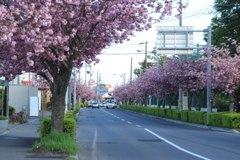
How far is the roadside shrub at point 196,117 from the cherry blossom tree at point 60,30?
17.3 metres

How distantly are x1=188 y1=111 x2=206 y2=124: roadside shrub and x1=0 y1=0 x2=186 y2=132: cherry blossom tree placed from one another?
17.3 m

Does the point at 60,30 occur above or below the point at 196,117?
above

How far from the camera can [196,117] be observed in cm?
3088

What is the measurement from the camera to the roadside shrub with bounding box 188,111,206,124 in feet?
97.6

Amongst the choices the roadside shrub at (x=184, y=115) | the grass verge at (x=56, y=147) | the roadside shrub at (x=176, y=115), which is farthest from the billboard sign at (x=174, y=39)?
the grass verge at (x=56, y=147)

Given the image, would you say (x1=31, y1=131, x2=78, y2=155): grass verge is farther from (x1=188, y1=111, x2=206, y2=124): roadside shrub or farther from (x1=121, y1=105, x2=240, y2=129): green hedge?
(x1=188, y1=111, x2=206, y2=124): roadside shrub

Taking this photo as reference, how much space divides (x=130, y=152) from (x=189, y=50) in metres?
15.4

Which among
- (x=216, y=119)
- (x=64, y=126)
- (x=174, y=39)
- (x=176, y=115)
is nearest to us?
(x=64, y=126)

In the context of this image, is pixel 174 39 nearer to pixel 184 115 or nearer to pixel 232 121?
pixel 232 121

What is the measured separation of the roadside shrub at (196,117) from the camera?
2975cm

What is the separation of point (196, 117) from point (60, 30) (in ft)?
68.4

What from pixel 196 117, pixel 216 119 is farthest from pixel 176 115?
pixel 216 119

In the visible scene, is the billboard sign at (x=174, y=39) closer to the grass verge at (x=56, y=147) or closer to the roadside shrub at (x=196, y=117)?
the roadside shrub at (x=196, y=117)

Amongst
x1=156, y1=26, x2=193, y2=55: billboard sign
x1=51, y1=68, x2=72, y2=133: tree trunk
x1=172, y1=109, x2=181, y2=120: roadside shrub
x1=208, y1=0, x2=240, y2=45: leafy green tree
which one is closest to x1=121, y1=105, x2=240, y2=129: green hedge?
x1=172, y1=109, x2=181, y2=120: roadside shrub
